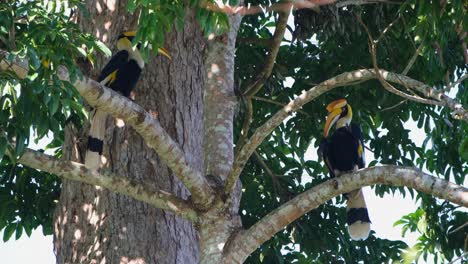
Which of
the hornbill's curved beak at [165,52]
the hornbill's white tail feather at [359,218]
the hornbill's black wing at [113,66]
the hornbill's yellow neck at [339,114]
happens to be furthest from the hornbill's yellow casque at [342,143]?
the hornbill's black wing at [113,66]

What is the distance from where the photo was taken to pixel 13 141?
4.81 metres

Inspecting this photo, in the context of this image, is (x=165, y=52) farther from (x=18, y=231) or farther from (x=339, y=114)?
(x=18, y=231)

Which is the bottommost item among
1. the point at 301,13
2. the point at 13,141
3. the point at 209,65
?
the point at 13,141

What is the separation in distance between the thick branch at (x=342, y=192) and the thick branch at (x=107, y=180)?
0.35 metres

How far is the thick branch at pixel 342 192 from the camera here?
475 cm

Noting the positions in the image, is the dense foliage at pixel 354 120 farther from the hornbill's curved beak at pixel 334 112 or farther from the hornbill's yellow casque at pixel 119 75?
the hornbill's yellow casque at pixel 119 75

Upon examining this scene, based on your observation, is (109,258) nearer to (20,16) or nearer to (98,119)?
(98,119)

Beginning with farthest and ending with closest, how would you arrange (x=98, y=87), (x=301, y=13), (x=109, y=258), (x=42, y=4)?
(x=301, y=13) → (x=109, y=258) → (x=42, y=4) → (x=98, y=87)

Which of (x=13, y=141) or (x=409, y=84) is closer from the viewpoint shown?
(x=13, y=141)

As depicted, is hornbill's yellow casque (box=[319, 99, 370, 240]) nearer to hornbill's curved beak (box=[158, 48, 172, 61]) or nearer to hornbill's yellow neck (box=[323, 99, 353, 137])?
hornbill's yellow neck (box=[323, 99, 353, 137])

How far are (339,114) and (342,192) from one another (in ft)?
7.53

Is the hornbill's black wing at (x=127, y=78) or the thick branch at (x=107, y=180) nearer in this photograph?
the thick branch at (x=107, y=180)

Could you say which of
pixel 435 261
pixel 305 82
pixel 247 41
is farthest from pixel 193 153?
pixel 435 261

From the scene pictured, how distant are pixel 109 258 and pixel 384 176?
181 centimetres
